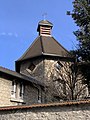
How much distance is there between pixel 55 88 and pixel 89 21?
313 inches

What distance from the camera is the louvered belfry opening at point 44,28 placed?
113 feet

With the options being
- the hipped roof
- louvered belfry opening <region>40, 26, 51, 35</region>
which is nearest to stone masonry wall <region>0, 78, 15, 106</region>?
the hipped roof

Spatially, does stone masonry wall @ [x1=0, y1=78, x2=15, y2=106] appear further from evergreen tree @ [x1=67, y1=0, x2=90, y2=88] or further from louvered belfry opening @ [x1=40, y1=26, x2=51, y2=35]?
louvered belfry opening @ [x1=40, y1=26, x2=51, y2=35]

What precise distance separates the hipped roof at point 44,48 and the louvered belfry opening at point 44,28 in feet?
1.98

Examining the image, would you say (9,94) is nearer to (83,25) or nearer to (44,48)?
(83,25)

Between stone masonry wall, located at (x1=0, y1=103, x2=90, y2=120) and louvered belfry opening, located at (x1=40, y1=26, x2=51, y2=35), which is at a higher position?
louvered belfry opening, located at (x1=40, y1=26, x2=51, y2=35)

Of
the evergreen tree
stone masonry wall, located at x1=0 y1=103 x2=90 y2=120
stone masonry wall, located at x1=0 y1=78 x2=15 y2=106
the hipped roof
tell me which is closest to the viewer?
stone masonry wall, located at x1=0 y1=103 x2=90 y2=120

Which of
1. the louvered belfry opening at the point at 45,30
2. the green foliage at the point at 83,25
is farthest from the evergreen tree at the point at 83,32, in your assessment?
the louvered belfry opening at the point at 45,30

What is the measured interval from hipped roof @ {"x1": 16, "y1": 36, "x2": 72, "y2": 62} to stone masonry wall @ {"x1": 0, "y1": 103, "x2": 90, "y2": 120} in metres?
15.4

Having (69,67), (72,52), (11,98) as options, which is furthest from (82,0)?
(11,98)

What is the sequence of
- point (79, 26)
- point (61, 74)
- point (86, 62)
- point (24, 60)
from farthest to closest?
point (24, 60) < point (61, 74) < point (79, 26) < point (86, 62)

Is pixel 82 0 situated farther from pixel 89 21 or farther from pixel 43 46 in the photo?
pixel 43 46

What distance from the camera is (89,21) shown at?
21.5m

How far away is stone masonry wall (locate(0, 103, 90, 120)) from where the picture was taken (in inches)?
513
